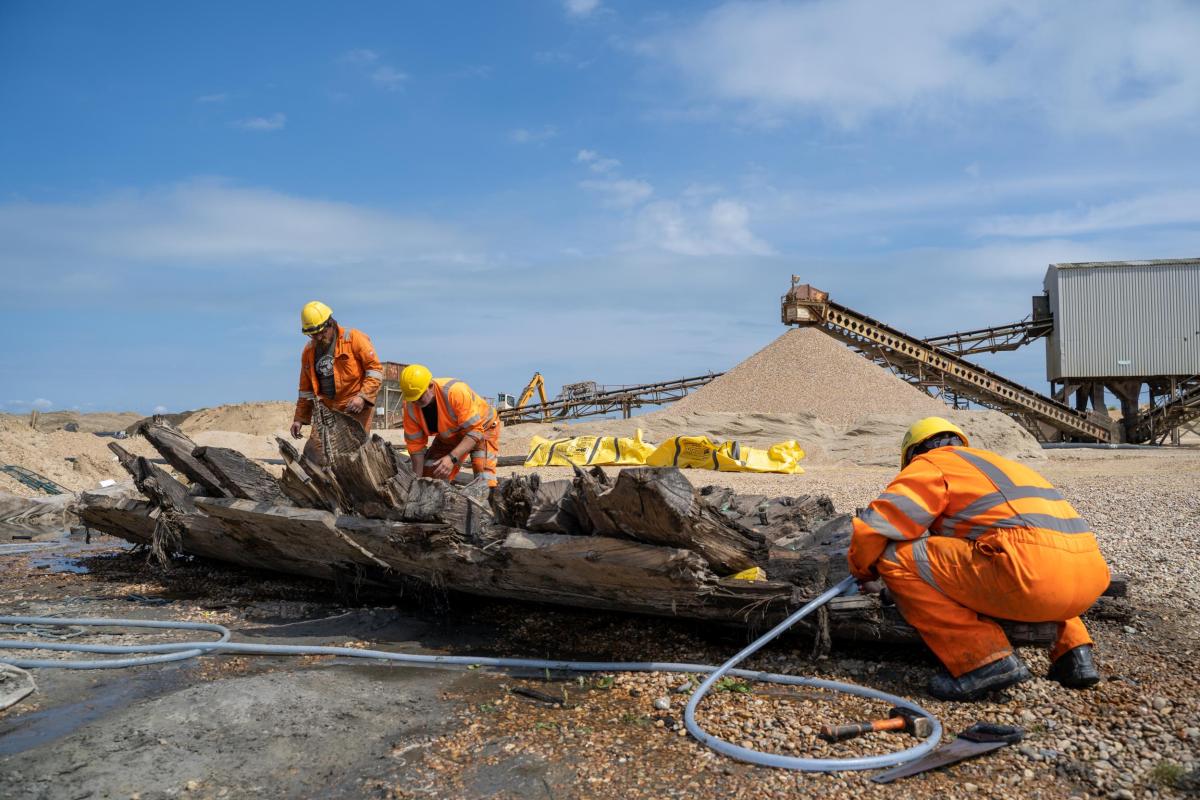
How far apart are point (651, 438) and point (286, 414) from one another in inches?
953

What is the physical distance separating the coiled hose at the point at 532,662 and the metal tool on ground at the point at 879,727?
4 cm

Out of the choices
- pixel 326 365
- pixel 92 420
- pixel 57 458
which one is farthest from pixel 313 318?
pixel 92 420

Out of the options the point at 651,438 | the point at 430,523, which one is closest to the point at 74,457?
the point at 651,438

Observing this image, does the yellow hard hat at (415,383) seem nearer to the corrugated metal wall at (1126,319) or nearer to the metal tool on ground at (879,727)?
the metal tool on ground at (879,727)

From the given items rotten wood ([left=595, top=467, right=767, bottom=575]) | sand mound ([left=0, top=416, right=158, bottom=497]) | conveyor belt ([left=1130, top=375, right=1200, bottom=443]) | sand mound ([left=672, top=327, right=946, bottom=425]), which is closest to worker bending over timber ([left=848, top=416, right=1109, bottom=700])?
rotten wood ([left=595, top=467, right=767, bottom=575])

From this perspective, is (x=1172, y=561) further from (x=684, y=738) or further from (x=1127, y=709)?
(x=684, y=738)

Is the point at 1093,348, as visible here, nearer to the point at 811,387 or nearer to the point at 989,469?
the point at 811,387

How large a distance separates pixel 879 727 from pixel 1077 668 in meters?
1.01

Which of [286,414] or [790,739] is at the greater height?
[286,414]

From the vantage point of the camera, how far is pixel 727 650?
4.11 metres

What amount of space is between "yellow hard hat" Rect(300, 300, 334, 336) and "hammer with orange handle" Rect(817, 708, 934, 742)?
515 cm

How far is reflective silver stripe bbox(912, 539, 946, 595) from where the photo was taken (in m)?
3.43

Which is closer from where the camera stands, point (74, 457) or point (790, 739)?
point (790, 739)

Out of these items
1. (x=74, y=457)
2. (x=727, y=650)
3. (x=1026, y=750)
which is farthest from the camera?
(x=74, y=457)
